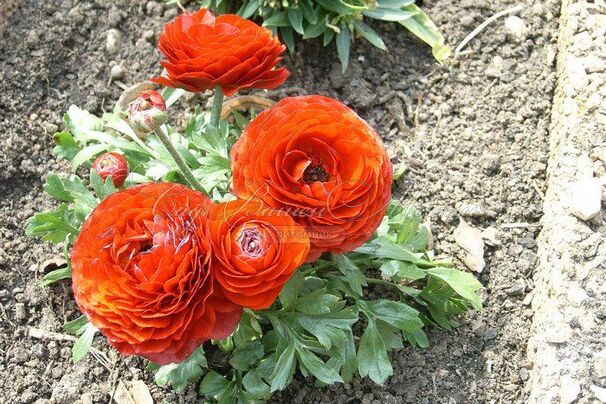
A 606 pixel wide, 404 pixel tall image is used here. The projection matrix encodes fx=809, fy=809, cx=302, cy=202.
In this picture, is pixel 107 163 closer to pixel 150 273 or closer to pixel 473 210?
pixel 150 273

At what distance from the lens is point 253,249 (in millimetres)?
1835

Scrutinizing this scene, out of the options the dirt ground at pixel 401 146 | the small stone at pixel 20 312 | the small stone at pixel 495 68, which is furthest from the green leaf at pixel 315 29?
the small stone at pixel 20 312

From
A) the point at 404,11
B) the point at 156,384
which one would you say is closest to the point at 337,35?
the point at 404,11

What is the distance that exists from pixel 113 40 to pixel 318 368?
5.78 feet

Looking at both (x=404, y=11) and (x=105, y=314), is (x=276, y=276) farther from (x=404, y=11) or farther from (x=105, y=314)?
(x=404, y=11)

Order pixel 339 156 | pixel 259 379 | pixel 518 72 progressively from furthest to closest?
1. pixel 518 72
2. pixel 259 379
3. pixel 339 156

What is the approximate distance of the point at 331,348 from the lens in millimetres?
2432

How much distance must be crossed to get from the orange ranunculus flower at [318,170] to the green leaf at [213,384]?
72cm

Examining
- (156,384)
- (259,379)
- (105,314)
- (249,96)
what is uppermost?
(105,314)

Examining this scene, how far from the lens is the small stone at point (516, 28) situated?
3414mm

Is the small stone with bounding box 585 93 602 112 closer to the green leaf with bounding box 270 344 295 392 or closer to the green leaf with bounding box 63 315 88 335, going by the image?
the green leaf with bounding box 270 344 295 392

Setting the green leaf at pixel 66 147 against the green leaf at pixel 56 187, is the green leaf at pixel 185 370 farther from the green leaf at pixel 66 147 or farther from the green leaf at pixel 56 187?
the green leaf at pixel 66 147

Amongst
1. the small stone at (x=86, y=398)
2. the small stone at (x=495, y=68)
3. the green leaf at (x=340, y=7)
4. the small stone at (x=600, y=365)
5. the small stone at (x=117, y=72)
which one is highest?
the green leaf at (x=340, y=7)

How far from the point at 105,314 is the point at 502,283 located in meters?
1.56
